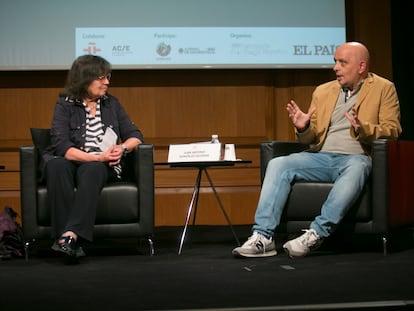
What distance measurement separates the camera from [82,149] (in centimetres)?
382

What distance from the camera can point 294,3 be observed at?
5.25 metres

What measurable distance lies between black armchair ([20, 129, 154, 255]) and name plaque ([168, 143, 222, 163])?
0.63 ft

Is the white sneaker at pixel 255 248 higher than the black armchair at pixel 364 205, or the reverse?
the black armchair at pixel 364 205

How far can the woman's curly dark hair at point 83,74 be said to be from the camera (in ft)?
12.6

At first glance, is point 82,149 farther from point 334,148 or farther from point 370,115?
point 370,115

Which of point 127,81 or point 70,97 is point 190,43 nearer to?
point 127,81

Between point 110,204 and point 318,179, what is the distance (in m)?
1.04

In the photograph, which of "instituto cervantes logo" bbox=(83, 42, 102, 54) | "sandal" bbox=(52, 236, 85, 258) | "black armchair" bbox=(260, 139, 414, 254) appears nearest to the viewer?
"sandal" bbox=(52, 236, 85, 258)

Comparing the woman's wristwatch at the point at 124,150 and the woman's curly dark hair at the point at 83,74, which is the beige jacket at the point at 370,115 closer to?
the woman's wristwatch at the point at 124,150

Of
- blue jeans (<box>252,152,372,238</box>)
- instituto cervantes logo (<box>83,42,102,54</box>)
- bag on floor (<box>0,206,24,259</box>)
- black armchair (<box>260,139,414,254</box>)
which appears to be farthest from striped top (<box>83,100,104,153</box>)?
instituto cervantes logo (<box>83,42,102,54</box>)

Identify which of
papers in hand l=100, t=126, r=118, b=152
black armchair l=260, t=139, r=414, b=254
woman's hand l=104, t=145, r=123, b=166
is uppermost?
papers in hand l=100, t=126, r=118, b=152

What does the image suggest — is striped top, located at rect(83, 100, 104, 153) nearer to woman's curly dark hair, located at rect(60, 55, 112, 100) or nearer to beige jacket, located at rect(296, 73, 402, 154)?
woman's curly dark hair, located at rect(60, 55, 112, 100)

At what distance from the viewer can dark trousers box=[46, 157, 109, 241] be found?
3.47 m

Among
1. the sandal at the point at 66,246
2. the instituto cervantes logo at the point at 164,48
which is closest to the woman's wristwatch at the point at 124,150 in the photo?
the sandal at the point at 66,246
